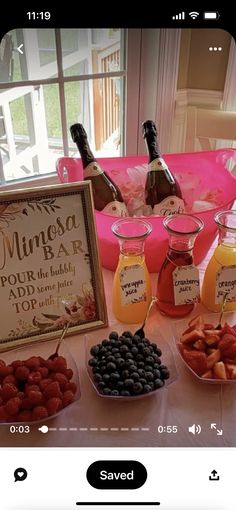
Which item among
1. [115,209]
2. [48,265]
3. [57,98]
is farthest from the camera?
[57,98]

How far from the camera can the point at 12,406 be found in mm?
400

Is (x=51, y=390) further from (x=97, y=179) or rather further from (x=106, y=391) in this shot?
(x=97, y=179)

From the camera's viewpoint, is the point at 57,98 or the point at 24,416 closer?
the point at 24,416

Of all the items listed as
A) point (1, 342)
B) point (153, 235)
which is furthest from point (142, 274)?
point (1, 342)

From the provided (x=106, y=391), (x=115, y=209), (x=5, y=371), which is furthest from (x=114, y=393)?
(x=115, y=209)

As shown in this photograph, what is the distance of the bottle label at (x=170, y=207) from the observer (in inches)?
26.3

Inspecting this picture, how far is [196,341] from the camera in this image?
18.7 inches

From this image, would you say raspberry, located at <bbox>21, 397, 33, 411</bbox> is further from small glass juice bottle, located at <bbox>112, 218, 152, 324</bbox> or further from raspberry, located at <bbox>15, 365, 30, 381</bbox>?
small glass juice bottle, located at <bbox>112, 218, 152, 324</bbox>

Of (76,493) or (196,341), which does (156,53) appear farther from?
(76,493)

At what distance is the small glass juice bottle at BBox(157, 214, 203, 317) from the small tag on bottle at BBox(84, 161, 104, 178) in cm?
20

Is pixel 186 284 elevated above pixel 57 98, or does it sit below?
below

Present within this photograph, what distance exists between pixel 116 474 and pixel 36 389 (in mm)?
120
